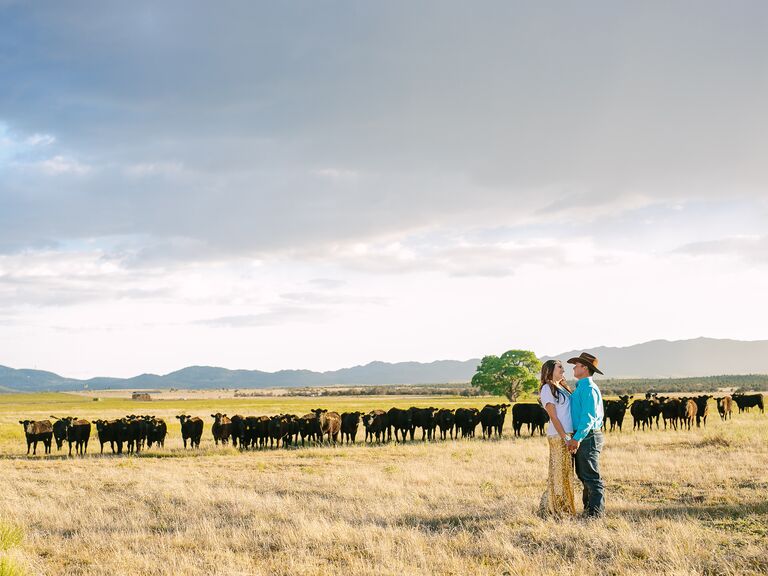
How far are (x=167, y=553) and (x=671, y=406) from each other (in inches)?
1191

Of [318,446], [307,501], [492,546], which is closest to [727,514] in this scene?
[492,546]

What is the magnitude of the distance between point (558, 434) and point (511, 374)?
6590 centimetres

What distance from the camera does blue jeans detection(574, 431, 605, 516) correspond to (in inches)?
396

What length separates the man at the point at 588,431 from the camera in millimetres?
9852

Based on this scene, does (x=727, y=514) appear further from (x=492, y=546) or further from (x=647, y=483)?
(x=492, y=546)

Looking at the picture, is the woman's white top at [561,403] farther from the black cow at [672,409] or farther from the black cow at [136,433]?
the black cow at [672,409]

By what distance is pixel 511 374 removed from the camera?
74688mm

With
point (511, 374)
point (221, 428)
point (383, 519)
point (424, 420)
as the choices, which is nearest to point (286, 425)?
point (221, 428)

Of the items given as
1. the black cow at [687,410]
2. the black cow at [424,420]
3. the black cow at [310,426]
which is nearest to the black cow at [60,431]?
the black cow at [310,426]

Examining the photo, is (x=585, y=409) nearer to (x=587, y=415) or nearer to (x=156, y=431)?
(x=587, y=415)

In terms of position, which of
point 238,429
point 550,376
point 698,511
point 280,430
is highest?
point 550,376

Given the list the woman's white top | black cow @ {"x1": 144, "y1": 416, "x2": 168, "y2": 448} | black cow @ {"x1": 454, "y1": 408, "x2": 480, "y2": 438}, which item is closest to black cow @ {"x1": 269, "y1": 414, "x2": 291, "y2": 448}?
black cow @ {"x1": 144, "y1": 416, "x2": 168, "y2": 448}

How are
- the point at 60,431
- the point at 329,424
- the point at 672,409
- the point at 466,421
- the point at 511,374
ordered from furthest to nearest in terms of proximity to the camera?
A: the point at 511,374 < the point at 672,409 < the point at 466,421 < the point at 329,424 < the point at 60,431

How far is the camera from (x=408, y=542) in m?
9.31
